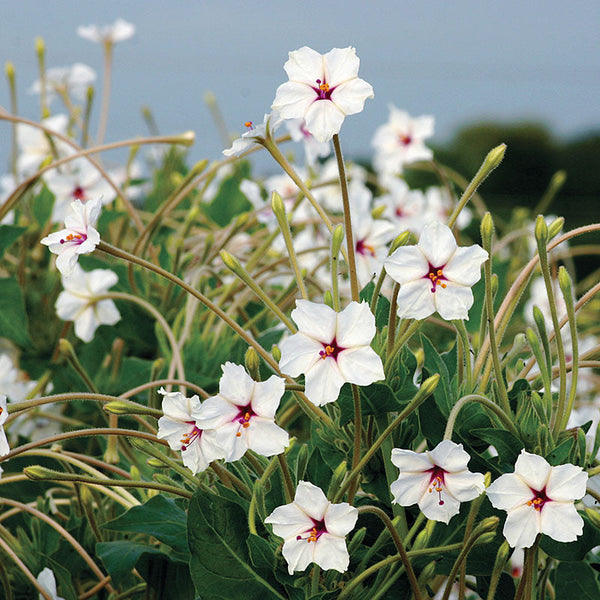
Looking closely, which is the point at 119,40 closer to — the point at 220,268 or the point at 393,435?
the point at 220,268

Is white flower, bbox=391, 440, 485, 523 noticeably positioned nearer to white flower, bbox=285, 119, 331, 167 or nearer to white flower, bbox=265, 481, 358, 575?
white flower, bbox=265, 481, 358, 575

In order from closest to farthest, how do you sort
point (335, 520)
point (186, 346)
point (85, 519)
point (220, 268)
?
point (335, 520)
point (85, 519)
point (186, 346)
point (220, 268)

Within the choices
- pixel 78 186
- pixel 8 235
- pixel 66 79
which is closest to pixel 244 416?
pixel 8 235

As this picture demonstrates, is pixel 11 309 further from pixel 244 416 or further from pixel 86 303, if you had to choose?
pixel 244 416

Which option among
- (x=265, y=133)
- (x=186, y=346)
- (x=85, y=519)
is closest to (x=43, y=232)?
(x=186, y=346)

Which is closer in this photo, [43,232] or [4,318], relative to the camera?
[4,318]

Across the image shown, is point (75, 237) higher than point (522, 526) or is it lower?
higher
